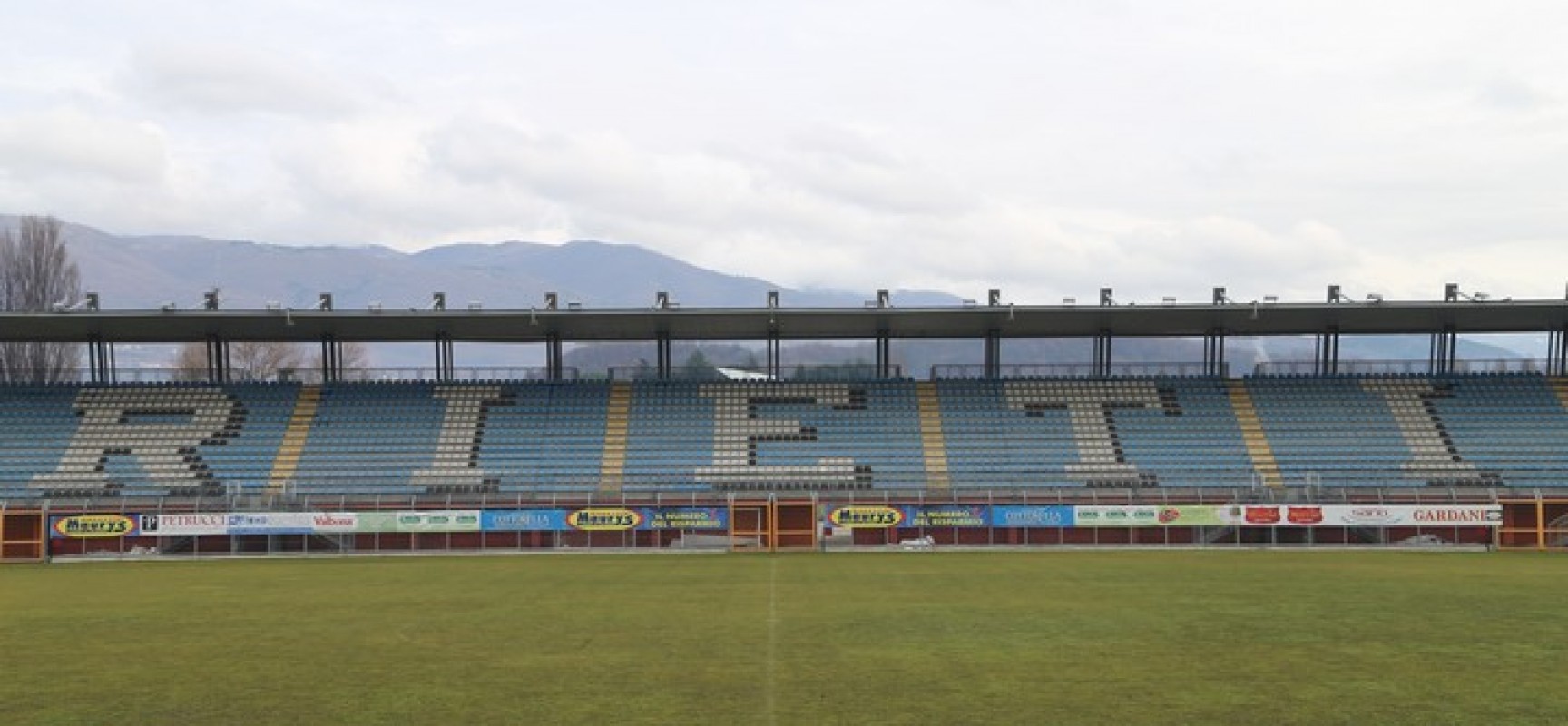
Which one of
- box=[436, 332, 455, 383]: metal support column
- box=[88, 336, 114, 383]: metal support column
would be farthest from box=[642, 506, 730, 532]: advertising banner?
box=[88, 336, 114, 383]: metal support column

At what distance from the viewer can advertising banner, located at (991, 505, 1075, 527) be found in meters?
47.1

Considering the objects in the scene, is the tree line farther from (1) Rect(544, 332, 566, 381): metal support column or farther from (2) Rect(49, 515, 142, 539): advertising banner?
(2) Rect(49, 515, 142, 539): advertising banner

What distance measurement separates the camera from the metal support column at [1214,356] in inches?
2404

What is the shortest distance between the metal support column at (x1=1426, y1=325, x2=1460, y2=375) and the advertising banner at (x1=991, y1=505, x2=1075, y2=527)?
2358 centimetres

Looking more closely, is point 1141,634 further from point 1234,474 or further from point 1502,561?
point 1234,474

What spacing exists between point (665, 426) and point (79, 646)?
1432 inches

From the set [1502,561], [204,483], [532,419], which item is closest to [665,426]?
[532,419]

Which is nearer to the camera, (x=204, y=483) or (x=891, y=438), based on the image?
(x=204, y=483)

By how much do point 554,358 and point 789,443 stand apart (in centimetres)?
1302

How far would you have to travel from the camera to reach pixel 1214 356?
61469 millimetres

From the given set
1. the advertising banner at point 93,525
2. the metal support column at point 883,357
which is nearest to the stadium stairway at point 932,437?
the metal support column at point 883,357

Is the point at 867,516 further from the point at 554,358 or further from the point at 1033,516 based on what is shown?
the point at 554,358

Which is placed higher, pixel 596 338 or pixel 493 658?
pixel 596 338

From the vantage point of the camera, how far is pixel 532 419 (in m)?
58.4
